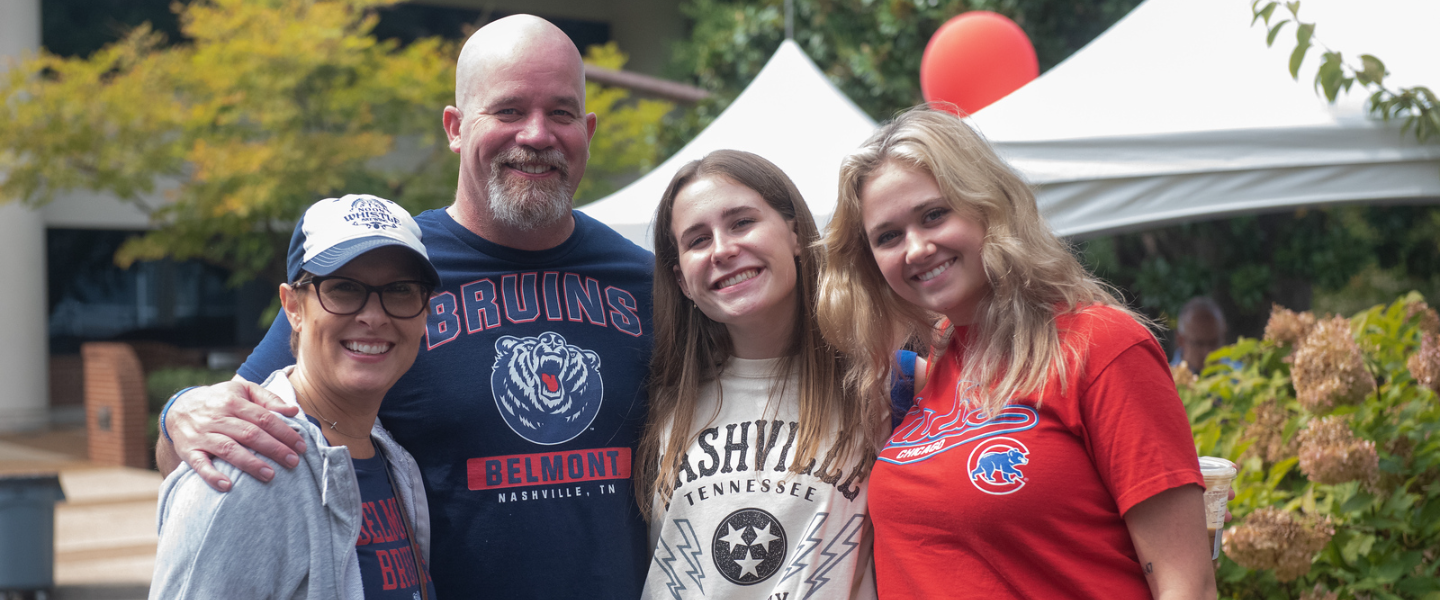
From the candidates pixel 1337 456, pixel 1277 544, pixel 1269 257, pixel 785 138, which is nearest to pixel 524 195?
pixel 1277 544

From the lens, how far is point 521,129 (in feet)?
→ 8.66

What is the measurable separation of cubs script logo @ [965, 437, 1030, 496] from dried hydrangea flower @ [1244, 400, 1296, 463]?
1.71m

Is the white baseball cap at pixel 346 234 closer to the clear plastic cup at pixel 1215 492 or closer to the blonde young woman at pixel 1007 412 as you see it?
the blonde young woman at pixel 1007 412

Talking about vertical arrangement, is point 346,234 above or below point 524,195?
below

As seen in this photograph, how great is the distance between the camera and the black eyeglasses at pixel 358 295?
75.8 inches

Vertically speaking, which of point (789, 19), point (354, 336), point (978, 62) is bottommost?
point (354, 336)

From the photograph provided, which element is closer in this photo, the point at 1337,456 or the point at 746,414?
the point at 746,414

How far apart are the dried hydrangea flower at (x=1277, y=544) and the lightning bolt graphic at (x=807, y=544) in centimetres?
122

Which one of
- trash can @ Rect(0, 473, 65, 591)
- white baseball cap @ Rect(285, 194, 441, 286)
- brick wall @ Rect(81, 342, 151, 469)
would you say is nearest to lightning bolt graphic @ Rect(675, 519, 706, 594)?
white baseball cap @ Rect(285, 194, 441, 286)

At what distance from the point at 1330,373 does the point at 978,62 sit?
4.07 m

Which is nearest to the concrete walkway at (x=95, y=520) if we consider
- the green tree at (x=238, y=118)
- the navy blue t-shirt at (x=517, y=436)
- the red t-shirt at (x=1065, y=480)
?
the green tree at (x=238, y=118)

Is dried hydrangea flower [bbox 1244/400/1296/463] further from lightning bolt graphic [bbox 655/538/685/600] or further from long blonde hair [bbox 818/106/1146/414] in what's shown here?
lightning bolt graphic [bbox 655/538/685/600]

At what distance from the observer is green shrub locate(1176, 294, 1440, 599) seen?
2789 millimetres

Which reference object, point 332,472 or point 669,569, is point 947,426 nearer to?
point 669,569
